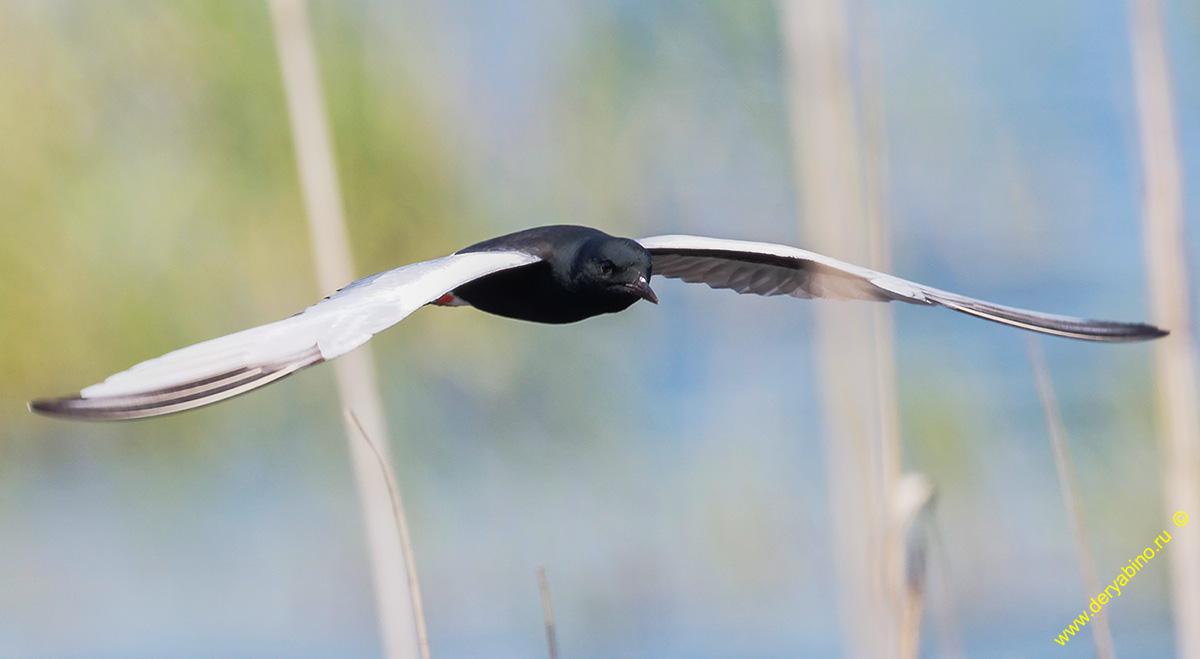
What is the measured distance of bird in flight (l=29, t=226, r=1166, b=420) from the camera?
1.42 m

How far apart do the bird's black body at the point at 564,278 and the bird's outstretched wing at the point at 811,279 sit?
1.04ft

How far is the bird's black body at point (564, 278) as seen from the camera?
8.46 ft

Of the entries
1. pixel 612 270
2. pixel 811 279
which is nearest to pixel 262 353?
pixel 612 270

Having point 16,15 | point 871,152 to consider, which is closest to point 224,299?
point 16,15

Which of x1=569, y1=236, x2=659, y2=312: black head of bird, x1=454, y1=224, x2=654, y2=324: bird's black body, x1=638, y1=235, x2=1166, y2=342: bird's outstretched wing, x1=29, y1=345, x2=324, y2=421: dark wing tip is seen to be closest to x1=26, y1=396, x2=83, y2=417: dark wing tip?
x1=29, y1=345, x2=324, y2=421: dark wing tip

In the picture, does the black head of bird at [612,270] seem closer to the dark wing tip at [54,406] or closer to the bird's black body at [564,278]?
the bird's black body at [564,278]

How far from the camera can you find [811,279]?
3219 mm

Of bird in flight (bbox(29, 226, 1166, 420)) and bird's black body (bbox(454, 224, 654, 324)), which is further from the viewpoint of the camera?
bird's black body (bbox(454, 224, 654, 324))

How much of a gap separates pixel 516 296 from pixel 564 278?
0.59 ft

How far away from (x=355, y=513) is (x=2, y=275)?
11.1 ft

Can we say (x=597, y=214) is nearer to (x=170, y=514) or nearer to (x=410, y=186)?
(x=410, y=186)

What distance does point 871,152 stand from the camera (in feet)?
8.62

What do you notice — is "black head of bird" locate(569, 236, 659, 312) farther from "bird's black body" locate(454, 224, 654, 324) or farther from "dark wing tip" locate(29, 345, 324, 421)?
"dark wing tip" locate(29, 345, 324, 421)

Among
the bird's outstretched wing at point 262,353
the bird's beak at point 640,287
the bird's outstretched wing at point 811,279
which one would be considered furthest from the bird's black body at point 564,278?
the bird's outstretched wing at point 262,353
